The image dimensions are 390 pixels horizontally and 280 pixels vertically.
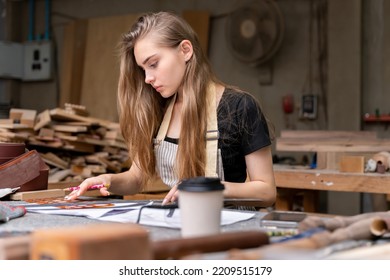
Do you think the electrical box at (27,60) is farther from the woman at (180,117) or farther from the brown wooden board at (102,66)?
the woman at (180,117)

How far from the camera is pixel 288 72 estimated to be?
695 centimetres

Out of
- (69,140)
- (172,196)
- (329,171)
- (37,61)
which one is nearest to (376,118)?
(329,171)

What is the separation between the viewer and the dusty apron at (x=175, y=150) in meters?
2.46

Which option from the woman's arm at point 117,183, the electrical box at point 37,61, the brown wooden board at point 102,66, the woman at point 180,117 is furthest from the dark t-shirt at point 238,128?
the electrical box at point 37,61

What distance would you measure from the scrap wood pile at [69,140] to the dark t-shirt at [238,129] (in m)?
2.42

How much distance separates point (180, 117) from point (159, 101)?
208 millimetres

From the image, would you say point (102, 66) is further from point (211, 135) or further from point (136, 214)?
point (136, 214)

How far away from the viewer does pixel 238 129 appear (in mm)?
2459

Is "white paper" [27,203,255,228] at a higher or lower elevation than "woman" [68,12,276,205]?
lower

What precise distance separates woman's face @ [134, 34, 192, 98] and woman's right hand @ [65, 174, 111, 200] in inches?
18.7

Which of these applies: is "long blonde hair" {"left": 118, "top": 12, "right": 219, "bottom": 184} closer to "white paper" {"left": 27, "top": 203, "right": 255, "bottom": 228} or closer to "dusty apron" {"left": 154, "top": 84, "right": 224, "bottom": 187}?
"dusty apron" {"left": 154, "top": 84, "right": 224, "bottom": 187}

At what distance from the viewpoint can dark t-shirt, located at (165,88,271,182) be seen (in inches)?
96.5

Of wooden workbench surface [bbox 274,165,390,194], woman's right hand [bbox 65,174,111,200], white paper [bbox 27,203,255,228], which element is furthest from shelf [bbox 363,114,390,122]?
white paper [bbox 27,203,255,228]
